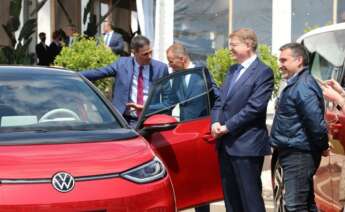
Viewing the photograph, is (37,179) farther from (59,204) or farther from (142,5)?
(142,5)

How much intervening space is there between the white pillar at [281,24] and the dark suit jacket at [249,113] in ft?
28.7

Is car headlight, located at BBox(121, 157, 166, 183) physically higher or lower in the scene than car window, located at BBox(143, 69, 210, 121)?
lower

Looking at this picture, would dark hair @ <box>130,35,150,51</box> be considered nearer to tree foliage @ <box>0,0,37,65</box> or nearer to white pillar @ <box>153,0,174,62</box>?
white pillar @ <box>153,0,174,62</box>

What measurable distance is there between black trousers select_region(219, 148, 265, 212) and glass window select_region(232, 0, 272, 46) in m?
8.92

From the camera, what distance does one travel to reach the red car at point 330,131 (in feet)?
18.6

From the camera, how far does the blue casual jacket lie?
580cm

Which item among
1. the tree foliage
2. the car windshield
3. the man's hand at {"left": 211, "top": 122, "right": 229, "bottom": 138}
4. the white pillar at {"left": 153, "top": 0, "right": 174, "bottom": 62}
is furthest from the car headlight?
the tree foliage

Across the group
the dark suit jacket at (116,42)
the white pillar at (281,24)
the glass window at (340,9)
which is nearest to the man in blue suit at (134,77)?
the white pillar at (281,24)

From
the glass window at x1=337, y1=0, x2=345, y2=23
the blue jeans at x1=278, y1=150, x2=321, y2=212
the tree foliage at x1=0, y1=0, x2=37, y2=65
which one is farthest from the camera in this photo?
the tree foliage at x1=0, y1=0, x2=37, y2=65

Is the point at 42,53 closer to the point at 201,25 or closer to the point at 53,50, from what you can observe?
the point at 53,50

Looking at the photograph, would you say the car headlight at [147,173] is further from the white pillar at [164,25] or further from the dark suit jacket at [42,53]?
the dark suit jacket at [42,53]

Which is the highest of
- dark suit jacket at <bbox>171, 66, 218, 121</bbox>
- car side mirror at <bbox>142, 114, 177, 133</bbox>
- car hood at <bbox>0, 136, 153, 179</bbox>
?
dark suit jacket at <bbox>171, 66, 218, 121</bbox>

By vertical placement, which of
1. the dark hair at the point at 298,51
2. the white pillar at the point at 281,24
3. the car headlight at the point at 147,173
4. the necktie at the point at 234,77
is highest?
the white pillar at the point at 281,24

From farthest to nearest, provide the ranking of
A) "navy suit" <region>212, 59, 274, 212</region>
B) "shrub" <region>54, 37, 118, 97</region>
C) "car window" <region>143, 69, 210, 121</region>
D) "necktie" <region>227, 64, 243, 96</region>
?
1. "shrub" <region>54, 37, 118, 97</region>
2. "car window" <region>143, 69, 210, 121</region>
3. "necktie" <region>227, 64, 243, 96</region>
4. "navy suit" <region>212, 59, 274, 212</region>
